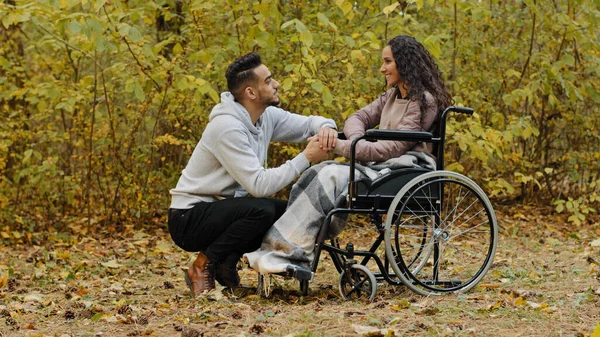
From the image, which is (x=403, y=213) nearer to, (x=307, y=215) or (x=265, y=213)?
(x=307, y=215)

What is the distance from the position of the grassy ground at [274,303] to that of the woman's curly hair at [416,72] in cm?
97

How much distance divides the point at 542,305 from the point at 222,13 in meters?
3.74

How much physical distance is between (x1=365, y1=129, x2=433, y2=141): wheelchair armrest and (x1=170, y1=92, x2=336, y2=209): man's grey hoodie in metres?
0.43

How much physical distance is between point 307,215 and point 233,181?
0.49 meters

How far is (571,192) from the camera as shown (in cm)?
803

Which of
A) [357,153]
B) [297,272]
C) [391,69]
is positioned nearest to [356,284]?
[297,272]

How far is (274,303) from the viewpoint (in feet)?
13.0

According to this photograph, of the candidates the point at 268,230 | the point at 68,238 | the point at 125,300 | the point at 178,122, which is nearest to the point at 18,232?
the point at 68,238

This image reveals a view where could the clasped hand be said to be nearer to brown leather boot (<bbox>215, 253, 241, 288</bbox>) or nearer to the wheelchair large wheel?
the wheelchair large wheel

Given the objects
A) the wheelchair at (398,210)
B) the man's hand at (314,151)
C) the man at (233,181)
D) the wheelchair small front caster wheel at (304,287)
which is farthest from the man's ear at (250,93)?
the wheelchair small front caster wheel at (304,287)

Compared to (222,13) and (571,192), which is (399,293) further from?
(571,192)

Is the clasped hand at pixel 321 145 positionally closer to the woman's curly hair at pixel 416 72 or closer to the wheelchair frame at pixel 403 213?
the wheelchair frame at pixel 403 213

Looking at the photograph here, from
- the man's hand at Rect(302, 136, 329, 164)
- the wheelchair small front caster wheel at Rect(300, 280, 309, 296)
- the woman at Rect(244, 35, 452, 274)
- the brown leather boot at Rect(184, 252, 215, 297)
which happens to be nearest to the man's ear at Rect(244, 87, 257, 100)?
the man's hand at Rect(302, 136, 329, 164)

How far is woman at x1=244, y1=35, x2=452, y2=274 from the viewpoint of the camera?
3844 mm
